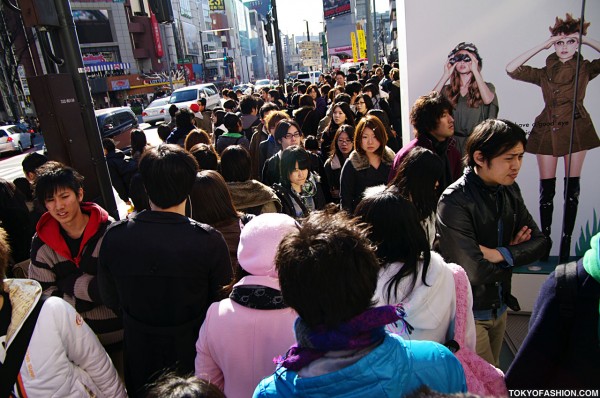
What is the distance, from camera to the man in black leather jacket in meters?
2.20

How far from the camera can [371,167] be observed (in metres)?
3.95

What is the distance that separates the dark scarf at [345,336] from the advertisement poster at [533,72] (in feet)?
10.5

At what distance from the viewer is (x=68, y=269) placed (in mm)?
2463

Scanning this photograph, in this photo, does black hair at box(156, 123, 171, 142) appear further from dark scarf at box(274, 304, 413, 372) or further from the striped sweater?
dark scarf at box(274, 304, 413, 372)

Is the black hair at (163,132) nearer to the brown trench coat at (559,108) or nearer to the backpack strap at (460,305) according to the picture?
the brown trench coat at (559,108)

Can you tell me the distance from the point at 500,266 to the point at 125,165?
496 centimetres

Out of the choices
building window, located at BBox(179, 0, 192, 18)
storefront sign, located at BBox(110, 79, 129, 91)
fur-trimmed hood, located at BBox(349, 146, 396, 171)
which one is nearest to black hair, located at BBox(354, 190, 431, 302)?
fur-trimmed hood, located at BBox(349, 146, 396, 171)

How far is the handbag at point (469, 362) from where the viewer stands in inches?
65.4

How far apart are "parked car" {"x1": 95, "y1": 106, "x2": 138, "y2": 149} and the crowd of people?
12.9 meters

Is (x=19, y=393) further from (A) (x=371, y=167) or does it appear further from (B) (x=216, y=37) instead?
(B) (x=216, y=37)

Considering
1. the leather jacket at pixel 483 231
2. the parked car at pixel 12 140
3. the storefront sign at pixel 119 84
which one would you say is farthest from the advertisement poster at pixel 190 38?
the leather jacket at pixel 483 231

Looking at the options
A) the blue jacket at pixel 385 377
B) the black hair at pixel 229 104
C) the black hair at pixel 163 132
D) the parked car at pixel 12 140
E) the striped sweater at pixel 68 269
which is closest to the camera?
the blue jacket at pixel 385 377

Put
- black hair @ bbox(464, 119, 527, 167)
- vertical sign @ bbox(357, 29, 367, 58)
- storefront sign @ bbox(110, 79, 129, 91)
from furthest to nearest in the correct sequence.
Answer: storefront sign @ bbox(110, 79, 129, 91) < vertical sign @ bbox(357, 29, 367, 58) < black hair @ bbox(464, 119, 527, 167)

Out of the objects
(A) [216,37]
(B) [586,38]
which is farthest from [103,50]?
(B) [586,38]
